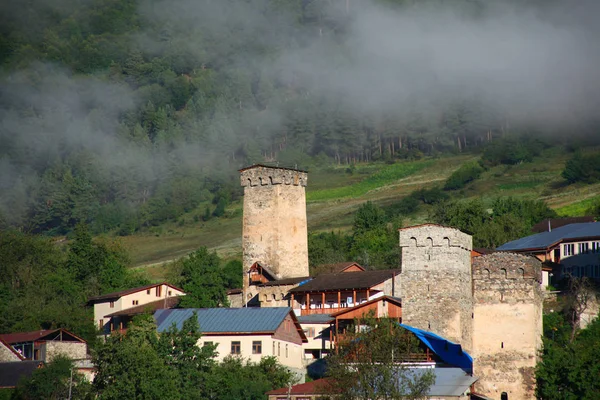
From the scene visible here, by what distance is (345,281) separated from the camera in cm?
7025

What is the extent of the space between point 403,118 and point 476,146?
24.8 m

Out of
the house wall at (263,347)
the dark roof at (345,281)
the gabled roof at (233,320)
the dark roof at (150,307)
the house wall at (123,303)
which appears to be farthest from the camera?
the house wall at (123,303)

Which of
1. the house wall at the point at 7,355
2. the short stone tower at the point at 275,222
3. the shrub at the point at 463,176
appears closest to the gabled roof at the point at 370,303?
the short stone tower at the point at 275,222

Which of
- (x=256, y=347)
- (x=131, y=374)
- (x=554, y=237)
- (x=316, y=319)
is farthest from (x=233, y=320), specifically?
(x=554, y=237)

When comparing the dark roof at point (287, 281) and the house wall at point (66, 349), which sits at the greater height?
the dark roof at point (287, 281)

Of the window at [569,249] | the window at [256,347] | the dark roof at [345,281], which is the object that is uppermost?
the window at [569,249]

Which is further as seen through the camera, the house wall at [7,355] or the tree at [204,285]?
the tree at [204,285]

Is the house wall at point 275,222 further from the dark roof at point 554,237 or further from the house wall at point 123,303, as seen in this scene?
the dark roof at point 554,237

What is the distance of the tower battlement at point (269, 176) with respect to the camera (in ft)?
259

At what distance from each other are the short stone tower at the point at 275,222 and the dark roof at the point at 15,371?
64.8 feet

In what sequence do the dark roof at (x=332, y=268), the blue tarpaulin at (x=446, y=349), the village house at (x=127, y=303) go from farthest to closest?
the dark roof at (x=332, y=268)
the village house at (x=127, y=303)
the blue tarpaulin at (x=446, y=349)

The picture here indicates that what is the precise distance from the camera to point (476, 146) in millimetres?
175125

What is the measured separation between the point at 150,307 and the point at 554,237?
2912 centimetres

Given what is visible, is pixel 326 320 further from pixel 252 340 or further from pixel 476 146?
pixel 476 146
